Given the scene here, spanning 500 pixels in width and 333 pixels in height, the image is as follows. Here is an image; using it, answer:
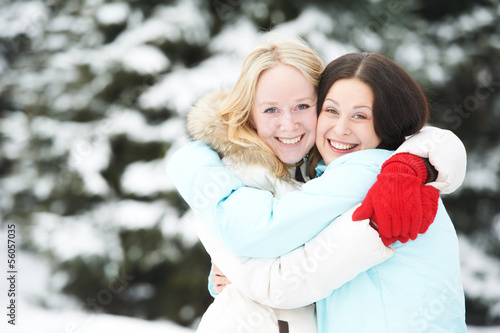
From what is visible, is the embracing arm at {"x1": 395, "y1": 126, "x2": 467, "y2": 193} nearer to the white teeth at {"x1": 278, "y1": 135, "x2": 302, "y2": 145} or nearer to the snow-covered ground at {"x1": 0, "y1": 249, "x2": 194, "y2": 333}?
the white teeth at {"x1": 278, "y1": 135, "x2": 302, "y2": 145}

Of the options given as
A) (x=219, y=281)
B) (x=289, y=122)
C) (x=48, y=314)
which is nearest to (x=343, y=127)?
(x=289, y=122)

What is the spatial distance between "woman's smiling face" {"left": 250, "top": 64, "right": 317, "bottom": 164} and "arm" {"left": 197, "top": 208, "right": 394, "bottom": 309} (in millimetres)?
573

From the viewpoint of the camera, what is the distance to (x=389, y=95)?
1.90m

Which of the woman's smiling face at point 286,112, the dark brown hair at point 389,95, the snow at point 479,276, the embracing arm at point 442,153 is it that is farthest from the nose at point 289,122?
the snow at point 479,276

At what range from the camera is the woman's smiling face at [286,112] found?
83.2 inches

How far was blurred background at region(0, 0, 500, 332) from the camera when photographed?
16.8 feet

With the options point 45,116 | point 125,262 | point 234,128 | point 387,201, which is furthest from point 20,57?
point 387,201

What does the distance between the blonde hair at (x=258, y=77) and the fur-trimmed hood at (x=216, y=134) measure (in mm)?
28

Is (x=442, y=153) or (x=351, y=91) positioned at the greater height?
(x=351, y=91)

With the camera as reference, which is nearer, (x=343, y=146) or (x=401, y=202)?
(x=401, y=202)

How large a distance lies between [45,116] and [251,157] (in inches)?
175

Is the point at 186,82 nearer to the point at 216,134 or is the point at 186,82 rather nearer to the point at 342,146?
the point at 216,134

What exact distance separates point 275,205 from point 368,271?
434mm

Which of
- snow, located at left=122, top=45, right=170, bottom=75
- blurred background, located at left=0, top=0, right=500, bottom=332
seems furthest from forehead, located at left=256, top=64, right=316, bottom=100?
snow, located at left=122, top=45, right=170, bottom=75
